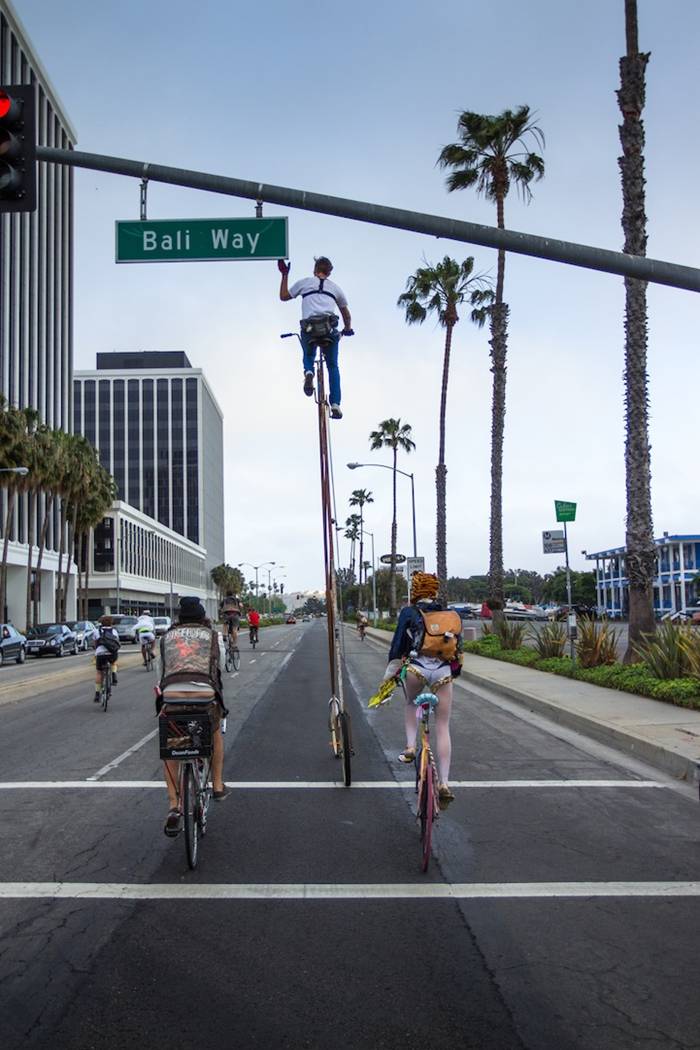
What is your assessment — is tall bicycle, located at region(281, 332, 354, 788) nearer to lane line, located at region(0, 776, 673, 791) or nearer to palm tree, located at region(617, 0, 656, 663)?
lane line, located at region(0, 776, 673, 791)

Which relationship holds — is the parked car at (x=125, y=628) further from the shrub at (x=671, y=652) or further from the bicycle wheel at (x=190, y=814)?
the bicycle wheel at (x=190, y=814)

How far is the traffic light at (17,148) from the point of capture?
806 cm

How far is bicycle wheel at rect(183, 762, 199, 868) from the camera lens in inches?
238

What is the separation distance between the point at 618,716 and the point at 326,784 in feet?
16.8

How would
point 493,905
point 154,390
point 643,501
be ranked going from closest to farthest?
point 493,905
point 643,501
point 154,390

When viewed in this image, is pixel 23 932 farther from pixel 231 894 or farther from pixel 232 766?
pixel 232 766

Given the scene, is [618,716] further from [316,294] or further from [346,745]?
[316,294]

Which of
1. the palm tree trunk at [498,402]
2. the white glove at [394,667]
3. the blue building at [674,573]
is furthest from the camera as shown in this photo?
the blue building at [674,573]

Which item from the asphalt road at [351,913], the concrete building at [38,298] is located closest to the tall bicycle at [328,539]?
the asphalt road at [351,913]

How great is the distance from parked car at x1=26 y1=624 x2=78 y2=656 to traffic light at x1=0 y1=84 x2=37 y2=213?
3443 centimetres

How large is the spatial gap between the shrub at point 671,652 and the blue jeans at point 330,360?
733 cm

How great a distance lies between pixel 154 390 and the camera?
14388 centimetres

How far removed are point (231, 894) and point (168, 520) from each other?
143191mm

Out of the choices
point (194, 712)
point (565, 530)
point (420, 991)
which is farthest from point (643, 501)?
point (420, 991)
